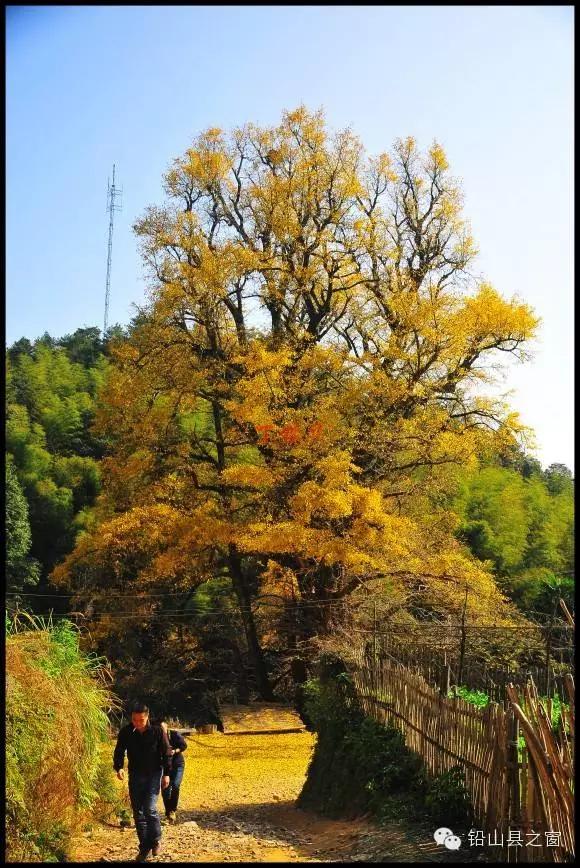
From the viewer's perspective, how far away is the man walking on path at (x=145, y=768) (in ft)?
20.5

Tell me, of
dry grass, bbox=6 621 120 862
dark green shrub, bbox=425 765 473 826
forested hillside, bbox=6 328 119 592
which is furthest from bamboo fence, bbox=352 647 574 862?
forested hillside, bbox=6 328 119 592

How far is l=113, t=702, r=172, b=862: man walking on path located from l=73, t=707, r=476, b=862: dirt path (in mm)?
174

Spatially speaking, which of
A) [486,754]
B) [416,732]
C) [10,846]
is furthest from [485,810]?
[10,846]

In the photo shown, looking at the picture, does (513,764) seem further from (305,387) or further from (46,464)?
(46,464)

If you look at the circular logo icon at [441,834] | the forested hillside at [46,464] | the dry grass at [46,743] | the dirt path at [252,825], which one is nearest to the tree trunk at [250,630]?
the dirt path at [252,825]

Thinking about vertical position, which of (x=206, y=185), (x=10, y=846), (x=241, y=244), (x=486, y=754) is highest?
(x=206, y=185)

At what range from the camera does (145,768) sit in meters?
6.38

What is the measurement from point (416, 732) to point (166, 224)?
1550 cm

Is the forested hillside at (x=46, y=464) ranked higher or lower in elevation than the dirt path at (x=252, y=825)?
Answer: higher

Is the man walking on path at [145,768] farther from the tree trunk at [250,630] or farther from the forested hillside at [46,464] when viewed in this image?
the forested hillside at [46,464]

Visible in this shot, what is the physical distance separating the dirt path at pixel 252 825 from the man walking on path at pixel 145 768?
17 cm

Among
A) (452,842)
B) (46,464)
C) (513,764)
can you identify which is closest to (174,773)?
(452,842)

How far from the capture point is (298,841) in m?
7.91

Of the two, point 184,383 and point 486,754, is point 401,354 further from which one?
point 486,754
